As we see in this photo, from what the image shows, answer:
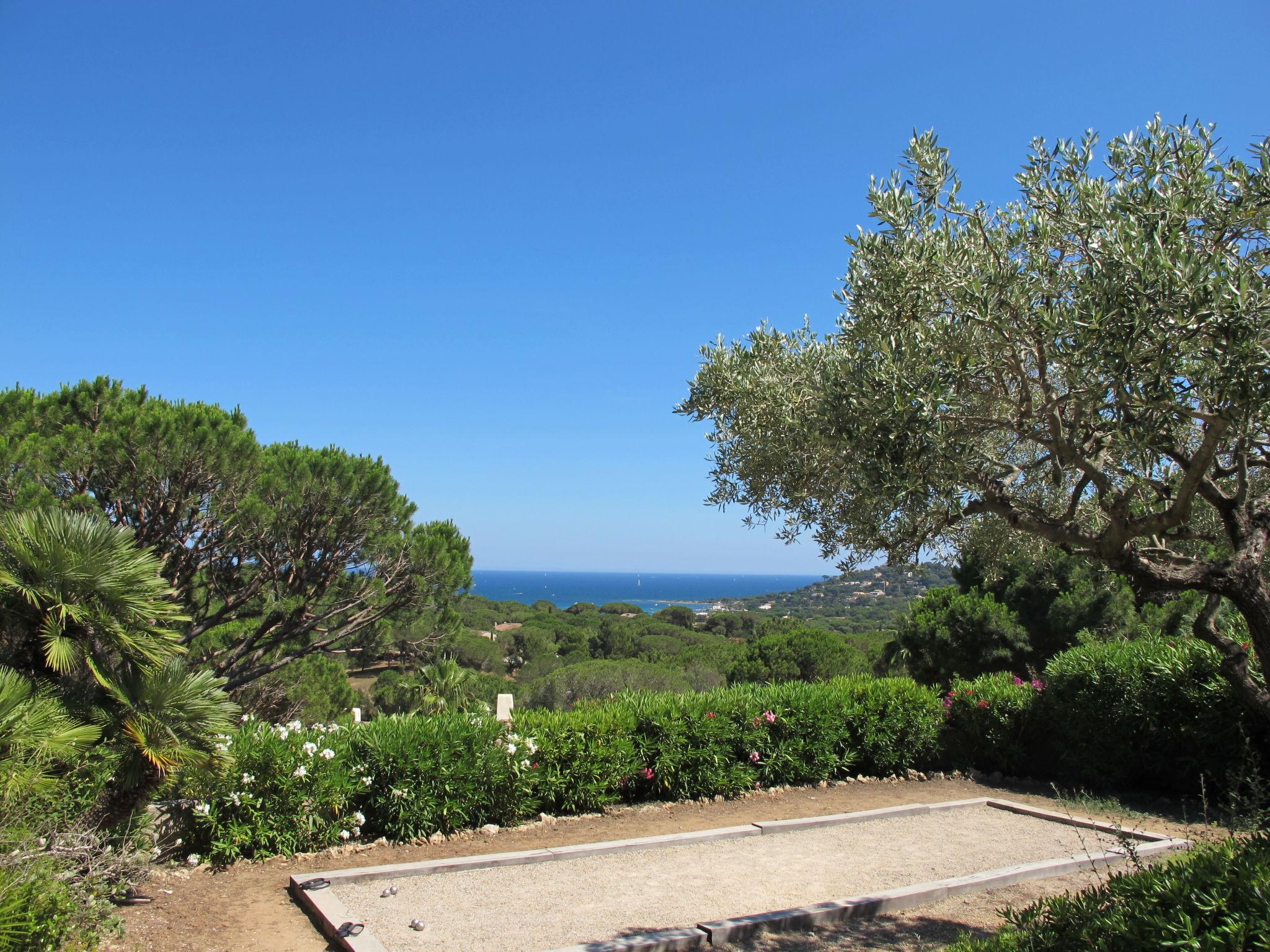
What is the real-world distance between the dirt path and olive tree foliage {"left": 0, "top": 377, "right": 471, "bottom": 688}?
509 cm

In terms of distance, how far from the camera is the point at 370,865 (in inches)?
253

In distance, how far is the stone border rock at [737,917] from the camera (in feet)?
16.3

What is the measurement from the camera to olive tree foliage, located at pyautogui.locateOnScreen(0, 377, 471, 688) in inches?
393

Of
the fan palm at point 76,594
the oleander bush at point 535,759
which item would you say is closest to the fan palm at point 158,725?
the fan palm at point 76,594

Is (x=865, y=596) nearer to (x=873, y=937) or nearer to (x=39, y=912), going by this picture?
(x=873, y=937)

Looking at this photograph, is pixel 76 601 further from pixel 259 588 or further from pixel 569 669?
pixel 569 669

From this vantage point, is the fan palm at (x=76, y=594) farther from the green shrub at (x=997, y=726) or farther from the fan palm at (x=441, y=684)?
the fan palm at (x=441, y=684)

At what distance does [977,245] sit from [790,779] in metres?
6.56

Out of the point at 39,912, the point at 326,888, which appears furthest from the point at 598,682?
the point at 39,912

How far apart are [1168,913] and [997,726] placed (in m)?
7.68

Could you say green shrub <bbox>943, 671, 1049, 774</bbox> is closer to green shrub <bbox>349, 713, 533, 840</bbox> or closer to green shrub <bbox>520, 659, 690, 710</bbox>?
green shrub <bbox>349, 713, 533, 840</bbox>

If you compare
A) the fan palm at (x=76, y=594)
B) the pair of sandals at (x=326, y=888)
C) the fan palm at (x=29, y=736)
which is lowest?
the pair of sandals at (x=326, y=888)

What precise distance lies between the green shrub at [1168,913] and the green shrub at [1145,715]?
5124 mm

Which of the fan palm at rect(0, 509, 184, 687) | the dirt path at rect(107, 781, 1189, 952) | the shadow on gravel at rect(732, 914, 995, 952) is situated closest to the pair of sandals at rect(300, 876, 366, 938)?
the dirt path at rect(107, 781, 1189, 952)
